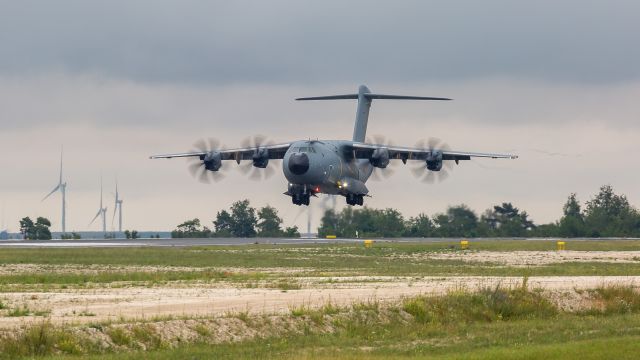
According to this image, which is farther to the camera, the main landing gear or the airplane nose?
the main landing gear

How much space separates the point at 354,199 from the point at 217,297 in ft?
194

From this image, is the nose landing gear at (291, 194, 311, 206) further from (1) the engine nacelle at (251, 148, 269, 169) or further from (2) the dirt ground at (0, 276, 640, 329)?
(2) the dirt ground at (0, 276, 640, 329)

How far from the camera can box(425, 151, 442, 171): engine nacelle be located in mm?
98312

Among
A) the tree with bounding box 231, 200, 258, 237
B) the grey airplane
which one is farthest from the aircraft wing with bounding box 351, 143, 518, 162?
the tree with bounding box 231, 200, 258, 237

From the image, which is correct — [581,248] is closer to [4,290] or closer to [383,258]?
[383,258]

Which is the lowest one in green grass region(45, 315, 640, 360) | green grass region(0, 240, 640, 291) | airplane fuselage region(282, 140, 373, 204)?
green grass region(45, 315, 640, 360)

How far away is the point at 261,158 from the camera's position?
102 meters

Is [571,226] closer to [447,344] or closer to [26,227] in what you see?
[26,227]

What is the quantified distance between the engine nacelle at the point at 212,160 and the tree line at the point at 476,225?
857 inches

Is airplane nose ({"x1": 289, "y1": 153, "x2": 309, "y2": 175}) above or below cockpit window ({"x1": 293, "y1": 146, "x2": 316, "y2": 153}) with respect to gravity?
below

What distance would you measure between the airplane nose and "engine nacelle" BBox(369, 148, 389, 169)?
10638 mm

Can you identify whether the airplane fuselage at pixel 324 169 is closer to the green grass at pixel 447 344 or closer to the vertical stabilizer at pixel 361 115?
the vertical stabilizer at pixel 361 115

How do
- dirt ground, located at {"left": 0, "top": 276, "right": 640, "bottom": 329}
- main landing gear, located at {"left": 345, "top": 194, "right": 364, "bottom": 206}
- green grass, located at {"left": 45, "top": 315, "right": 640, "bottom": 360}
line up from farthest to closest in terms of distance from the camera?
main landing gear, located at {"left": 345, "top": 194, "right": 364, "bottom": 206}, dirt ground, located at {"left": 0, "top": 276, "right": 640, "bottom": 329}, green grass, located at {"left": 45, "top": 315, "right": 640, "bottom": 360}

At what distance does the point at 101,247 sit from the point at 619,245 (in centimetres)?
3766
